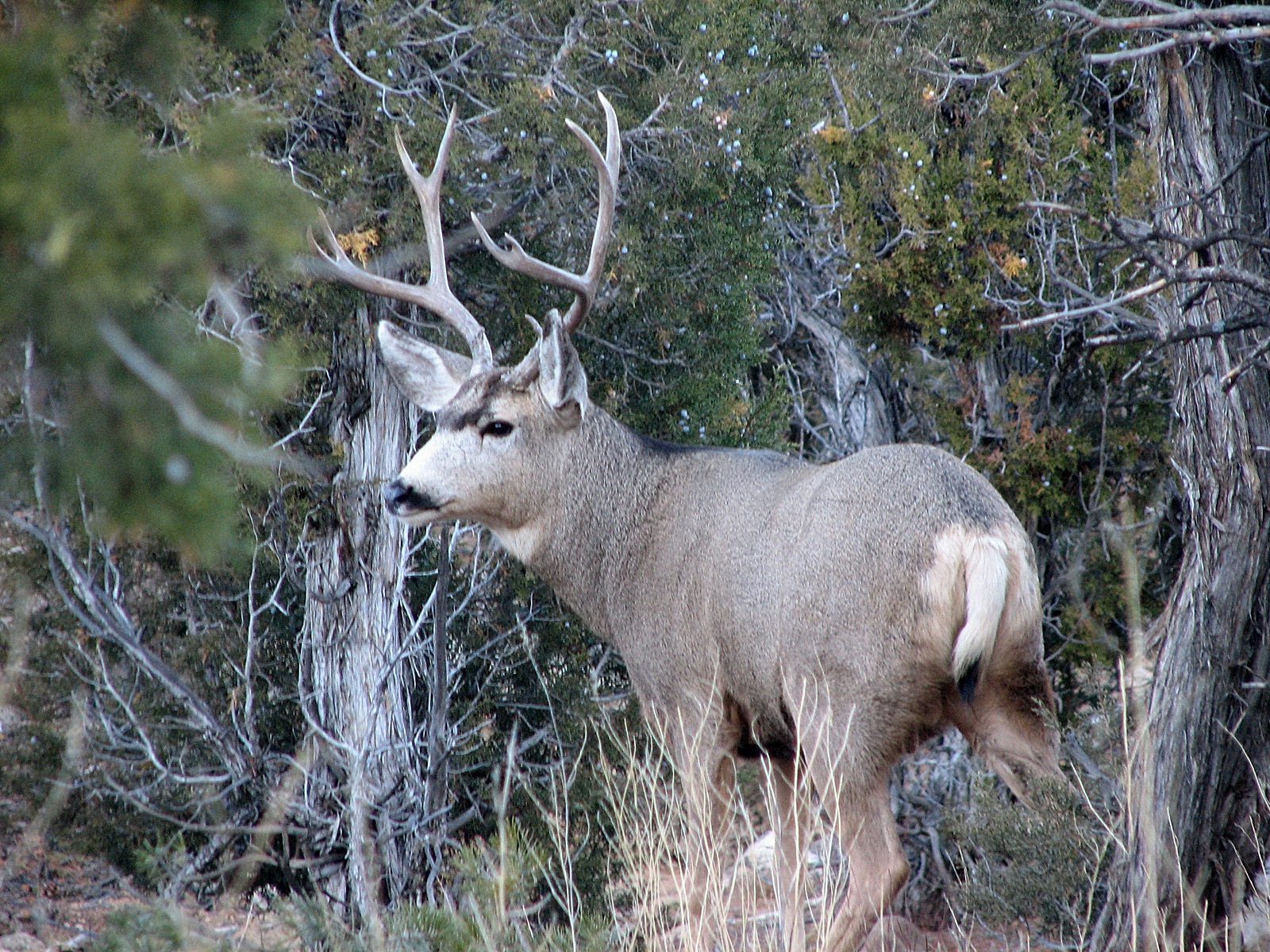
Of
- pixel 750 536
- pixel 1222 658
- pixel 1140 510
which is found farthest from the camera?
pixel 1140 510

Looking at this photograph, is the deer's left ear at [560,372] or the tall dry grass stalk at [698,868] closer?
the tall dry grass stalk at [698,868]

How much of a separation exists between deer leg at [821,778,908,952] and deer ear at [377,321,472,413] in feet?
8.65

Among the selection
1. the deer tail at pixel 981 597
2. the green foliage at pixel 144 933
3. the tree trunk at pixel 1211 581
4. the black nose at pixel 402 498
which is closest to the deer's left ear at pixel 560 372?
the black nose at pixel 402 498

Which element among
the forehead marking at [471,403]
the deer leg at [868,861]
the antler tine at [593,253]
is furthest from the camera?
the forehead marking at [471,403]

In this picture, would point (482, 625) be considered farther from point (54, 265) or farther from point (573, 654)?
point (54, 265)

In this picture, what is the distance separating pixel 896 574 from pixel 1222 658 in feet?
3.79

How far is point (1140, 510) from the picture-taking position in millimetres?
7645

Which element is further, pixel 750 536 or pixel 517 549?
pixel 517 549

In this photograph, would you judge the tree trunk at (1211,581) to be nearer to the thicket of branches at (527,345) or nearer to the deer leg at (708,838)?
the thicket of branches at (527,345)

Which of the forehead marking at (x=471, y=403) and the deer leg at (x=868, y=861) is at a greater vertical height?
the forehead marking at (x=471, y=403)

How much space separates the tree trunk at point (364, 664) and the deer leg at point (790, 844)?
168cm

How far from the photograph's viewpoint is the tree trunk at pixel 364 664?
6711 millimetres

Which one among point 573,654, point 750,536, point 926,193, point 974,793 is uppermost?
point 926,193

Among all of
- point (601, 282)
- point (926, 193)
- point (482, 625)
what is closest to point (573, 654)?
point (482, 625)
